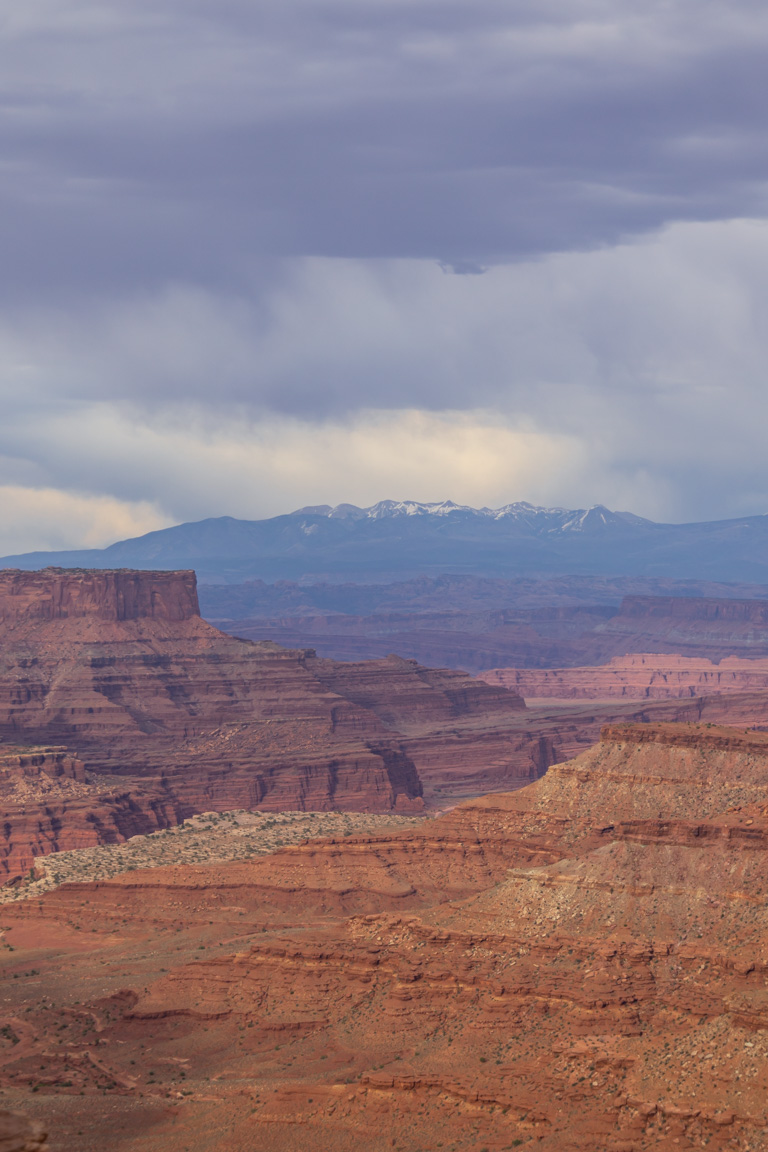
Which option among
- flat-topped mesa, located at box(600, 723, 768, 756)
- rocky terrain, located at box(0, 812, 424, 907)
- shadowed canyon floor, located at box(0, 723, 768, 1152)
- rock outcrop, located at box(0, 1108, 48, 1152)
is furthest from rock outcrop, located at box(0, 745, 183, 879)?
rock outcrop, located at box(0, 1108, 48, 1152)

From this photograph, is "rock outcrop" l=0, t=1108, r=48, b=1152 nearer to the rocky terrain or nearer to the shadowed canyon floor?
the shadowed canyon floor

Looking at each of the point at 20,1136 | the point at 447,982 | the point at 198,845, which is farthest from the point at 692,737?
the point at 20,1136

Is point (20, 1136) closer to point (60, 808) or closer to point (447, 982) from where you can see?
point (447, 982)

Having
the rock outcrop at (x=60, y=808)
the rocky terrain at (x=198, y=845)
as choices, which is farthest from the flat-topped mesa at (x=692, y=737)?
the rock outcrop at (x=60, y=808)

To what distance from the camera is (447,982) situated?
265ft

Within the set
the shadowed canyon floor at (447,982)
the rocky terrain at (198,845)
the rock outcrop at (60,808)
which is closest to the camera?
the shadowed canyon floor at (447,982)

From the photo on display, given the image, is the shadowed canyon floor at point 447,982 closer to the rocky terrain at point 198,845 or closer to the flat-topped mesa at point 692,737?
the flat-topped mesa at point 692,737

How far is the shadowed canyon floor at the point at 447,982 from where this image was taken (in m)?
67.1

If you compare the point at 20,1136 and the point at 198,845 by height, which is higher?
the point at 20,1136

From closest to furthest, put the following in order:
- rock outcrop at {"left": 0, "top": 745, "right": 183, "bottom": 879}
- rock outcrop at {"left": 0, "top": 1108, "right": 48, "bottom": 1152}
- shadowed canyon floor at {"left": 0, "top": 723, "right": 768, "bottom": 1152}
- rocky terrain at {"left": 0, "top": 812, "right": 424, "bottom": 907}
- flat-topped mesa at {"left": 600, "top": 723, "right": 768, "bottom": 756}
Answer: rock outcrop at {"left": 0, "top": 1108, "right": 48, "bottom": 1152} < shadowed canyon floor at {"left": 0, "top": 723, "right": 768, "bottom": 1152} < flat-topped mesa at {"left": 600, "top": 723, "right": 768, "bottom": 756} < rocky terrain at {"left": 0, "top": 812, "right": 424, "bottom": 907} < rock outcrop at {"left": 0, "top": 745, "right": 183, "bottom": 879}

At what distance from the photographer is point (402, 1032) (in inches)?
3108

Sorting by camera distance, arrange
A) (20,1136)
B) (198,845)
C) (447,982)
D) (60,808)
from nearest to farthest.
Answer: (20,1136) → (447,982) → (198,845) → (60,808)

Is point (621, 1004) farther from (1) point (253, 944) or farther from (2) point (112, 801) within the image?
(2) point (112, 801)

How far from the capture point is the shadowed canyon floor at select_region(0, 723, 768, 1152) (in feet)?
220
